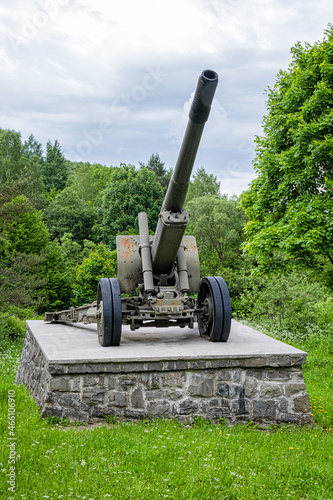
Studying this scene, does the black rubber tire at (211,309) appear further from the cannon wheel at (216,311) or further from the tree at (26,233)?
the tree at (26,233)

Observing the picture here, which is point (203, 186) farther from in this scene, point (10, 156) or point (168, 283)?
point (168, 283)

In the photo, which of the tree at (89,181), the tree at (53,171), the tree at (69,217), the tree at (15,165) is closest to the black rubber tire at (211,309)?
the tree at (15,165)

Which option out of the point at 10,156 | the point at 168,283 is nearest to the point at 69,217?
the point at 10,156

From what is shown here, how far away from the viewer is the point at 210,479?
4219 millimetres

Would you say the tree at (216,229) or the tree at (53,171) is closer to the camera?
the tree at (216,229)

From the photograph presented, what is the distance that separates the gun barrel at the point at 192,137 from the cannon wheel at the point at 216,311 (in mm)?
1187

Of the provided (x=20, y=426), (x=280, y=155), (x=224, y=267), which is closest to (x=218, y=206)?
(x=224, y=267)

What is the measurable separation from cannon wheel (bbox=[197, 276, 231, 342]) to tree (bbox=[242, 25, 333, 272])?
194 inches

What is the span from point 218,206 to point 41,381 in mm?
24359

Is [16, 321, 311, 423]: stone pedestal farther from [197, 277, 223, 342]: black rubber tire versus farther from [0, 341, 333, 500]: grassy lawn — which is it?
[197, 277, 223, 342]: black rubber tire

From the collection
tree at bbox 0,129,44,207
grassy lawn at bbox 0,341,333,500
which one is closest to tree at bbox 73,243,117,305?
tree at bbox 0,129,44,207

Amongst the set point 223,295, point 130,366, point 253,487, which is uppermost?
point 223,295

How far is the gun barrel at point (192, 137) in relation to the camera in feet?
18.3

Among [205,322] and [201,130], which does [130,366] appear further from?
[201,130]
